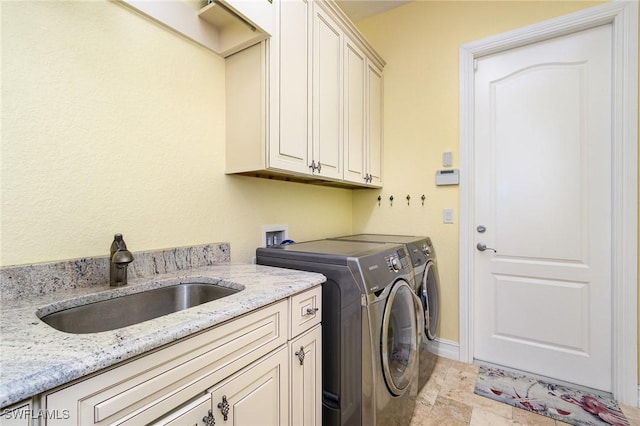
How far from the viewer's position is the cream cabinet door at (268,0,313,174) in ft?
4.75

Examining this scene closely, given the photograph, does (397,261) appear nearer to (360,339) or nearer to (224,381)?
(360,339)

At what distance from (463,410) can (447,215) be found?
130 cm

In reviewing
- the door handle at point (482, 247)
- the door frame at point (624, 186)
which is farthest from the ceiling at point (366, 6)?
the door handle at point (482, 247)

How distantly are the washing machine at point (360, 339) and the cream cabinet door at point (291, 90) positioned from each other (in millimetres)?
531

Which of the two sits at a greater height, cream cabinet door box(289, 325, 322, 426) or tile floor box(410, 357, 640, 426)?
cream cabinet door box(289, 325, 322, 426)

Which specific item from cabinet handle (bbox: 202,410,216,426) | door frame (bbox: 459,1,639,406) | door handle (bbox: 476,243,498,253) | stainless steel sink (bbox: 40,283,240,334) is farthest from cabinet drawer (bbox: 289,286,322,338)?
door frame (bbox: 459,1,639,406)

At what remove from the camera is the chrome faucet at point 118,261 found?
41.1 inches

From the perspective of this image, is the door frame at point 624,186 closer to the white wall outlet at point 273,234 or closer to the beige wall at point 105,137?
the white wall outlet at point 273,234

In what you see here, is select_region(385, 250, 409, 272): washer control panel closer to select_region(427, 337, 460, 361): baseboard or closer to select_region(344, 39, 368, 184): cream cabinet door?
select_region(344, 39, 368, 184): cream cabinet door

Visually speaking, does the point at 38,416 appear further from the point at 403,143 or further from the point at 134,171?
the point at 403,143

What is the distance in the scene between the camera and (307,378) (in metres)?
1.16

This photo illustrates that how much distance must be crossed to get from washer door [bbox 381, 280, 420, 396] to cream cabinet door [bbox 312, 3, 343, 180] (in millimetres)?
848

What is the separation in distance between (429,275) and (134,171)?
1.87 meters

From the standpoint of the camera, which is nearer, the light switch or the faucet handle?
the faucet handle
